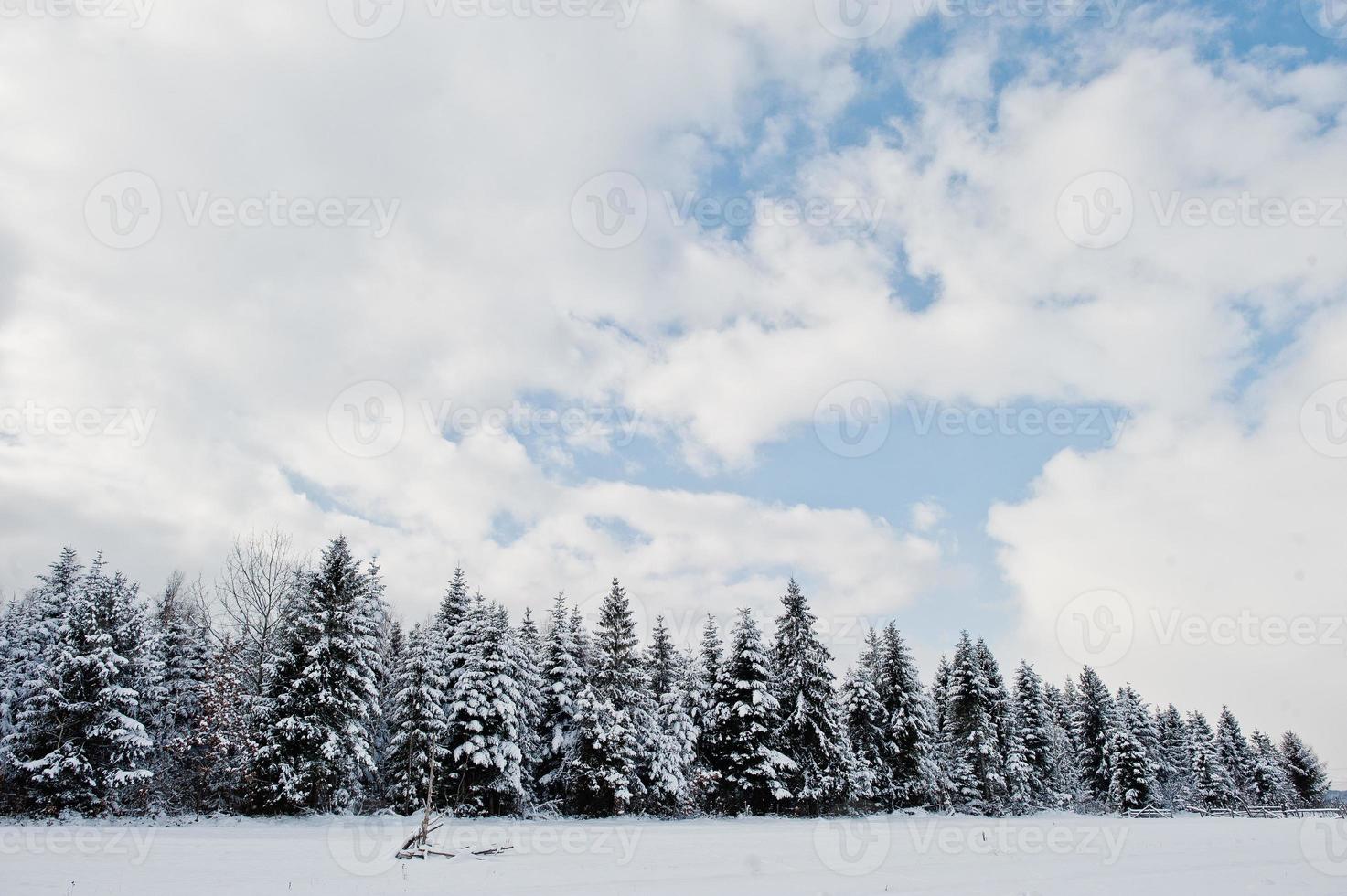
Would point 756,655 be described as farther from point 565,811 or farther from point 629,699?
point 565,811

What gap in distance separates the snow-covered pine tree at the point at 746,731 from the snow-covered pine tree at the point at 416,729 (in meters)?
15.0

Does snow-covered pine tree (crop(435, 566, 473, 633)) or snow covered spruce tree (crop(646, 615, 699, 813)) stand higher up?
snow-covered pine tree (crop(435, 566, 473, 633))

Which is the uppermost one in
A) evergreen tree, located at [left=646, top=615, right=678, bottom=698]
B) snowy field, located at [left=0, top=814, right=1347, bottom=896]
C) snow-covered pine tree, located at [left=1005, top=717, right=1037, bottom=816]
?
evergreen tree, located at [left=646, top=615, right=678, bottom=698]

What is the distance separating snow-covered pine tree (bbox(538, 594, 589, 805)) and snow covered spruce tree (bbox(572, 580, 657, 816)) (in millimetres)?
→ 724

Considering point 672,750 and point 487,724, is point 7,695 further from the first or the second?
point 672,750

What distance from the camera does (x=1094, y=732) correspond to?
219ft

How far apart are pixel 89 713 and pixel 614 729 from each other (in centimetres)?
2304

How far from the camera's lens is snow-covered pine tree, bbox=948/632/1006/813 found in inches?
2001

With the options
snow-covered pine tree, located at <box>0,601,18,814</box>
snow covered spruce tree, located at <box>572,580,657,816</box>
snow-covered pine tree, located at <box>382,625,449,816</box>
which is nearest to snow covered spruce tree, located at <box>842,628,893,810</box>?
snow covered spruce tree, located at <box>572,580,657,816</box>

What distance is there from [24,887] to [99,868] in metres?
2.69

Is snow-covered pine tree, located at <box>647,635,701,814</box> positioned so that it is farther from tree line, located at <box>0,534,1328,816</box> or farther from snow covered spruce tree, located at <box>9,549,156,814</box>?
snow covered spruce tree, located at <box>9,549,156,814</box>

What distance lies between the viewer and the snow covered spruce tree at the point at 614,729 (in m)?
37.3

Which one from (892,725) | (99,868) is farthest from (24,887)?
(892,725)

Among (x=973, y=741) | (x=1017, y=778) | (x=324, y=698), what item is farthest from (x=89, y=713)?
(x=1017, y=778)
